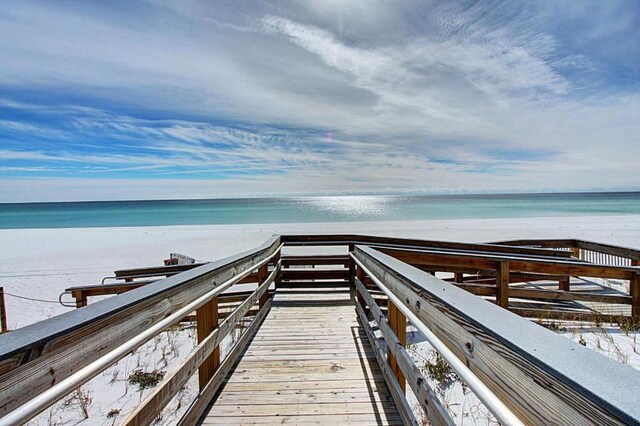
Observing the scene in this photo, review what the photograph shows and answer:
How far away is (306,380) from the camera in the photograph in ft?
9.52

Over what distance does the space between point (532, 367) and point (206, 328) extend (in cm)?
237

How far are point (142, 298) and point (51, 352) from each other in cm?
55

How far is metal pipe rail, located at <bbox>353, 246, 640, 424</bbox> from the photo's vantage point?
27.4 inches

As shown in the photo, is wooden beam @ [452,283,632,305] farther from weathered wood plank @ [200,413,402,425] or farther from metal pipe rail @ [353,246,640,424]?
metal pipe rail @ [353,246,640,424]

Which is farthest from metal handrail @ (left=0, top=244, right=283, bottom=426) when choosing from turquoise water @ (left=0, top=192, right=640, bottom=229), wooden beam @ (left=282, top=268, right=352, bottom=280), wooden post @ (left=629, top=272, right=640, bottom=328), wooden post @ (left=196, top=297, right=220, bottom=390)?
turquoise water @ (left=0, top=192, right=640, bottom=229)

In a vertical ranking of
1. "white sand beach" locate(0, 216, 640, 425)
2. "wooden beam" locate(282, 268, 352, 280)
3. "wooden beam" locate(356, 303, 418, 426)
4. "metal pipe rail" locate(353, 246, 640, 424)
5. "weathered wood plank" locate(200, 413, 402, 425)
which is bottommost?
"white sand beach" locate(0, 216, 640, 425)

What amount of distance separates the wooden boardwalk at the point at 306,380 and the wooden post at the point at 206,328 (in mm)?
191

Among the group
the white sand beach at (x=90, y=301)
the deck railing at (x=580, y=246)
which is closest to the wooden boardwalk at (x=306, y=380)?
Result: the white sand beach at (x=90, y=301)

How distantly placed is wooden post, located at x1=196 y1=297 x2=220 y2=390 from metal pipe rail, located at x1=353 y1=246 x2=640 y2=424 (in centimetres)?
176

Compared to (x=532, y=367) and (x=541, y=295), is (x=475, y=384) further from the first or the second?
(x=541, y=295)

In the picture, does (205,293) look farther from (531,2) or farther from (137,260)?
(137,260)

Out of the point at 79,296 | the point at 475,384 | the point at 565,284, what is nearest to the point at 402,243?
the point at 565,284

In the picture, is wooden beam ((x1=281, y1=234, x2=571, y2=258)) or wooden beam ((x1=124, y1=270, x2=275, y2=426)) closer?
wooden beam ((x1=124, y1=270, x2=275, y2=426))

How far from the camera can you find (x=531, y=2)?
7098mm
